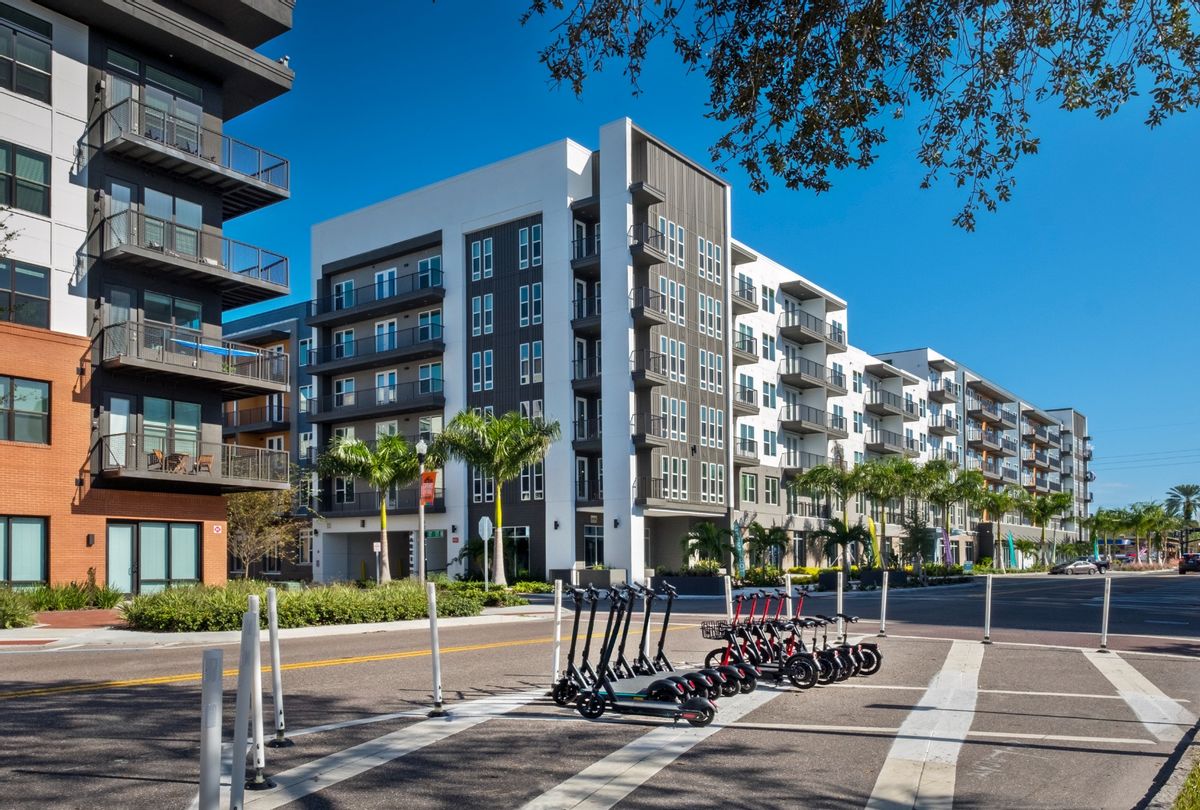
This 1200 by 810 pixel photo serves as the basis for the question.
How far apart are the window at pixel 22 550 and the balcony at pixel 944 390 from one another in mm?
78780

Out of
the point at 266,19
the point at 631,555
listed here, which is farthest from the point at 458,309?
the point at 266,19

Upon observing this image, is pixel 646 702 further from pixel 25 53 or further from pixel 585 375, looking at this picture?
pixel 585 375

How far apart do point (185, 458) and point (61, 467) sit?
11.7 feet

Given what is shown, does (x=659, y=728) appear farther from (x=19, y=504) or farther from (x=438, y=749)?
(x=19, y=504)

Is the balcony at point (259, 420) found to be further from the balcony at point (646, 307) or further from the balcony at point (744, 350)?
the balcony at point (744, 350)

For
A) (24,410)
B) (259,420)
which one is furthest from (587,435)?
(24,410)

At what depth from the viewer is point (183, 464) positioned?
31.3 metres

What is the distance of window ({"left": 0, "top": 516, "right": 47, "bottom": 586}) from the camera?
27375 mm

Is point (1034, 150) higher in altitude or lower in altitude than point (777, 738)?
higher

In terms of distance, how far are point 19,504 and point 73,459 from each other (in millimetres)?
1970

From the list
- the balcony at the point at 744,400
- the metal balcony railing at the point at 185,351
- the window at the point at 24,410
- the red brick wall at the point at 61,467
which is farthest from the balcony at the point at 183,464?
the balcony at the point at 744,400

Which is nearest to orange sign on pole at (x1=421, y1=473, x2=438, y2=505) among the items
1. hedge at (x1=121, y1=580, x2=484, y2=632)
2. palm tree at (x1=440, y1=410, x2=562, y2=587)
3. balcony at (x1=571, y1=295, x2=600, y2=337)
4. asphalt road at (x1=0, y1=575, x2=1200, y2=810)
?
hedge at (x1=121, y1=580, x2=484, y2=632)

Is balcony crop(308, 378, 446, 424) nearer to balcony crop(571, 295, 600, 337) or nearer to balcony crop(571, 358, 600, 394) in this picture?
balcony crop(571, 358, 600, 394)

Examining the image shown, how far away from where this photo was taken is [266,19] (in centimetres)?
3384
